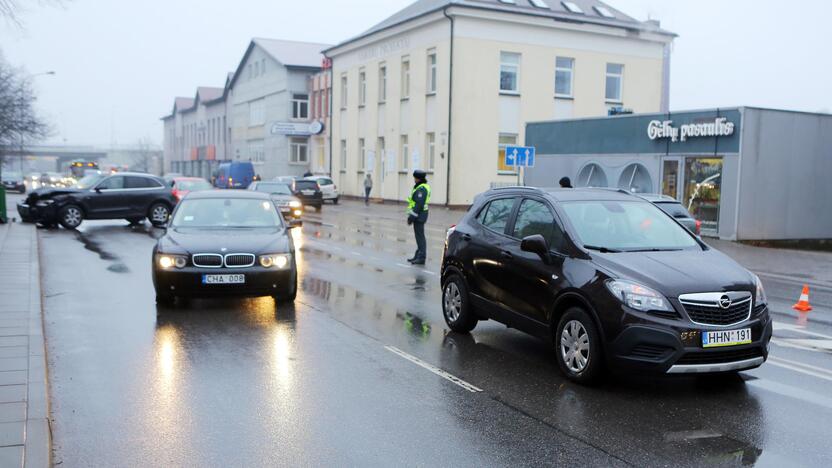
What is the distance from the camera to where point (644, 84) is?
42844mm

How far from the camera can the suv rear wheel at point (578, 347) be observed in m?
6.50

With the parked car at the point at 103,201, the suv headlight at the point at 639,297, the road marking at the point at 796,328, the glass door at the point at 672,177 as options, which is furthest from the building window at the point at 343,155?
the suv headlight at the point at 639,297

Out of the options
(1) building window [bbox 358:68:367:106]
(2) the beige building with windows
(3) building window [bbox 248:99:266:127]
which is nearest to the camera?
(2) the beige building with windows

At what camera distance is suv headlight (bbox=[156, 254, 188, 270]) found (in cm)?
967

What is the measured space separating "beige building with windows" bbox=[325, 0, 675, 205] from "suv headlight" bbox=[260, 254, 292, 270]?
28.0 metres

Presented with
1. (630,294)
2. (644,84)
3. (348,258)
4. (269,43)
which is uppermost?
(269,43)

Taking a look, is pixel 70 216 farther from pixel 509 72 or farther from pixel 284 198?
pixel 509 72

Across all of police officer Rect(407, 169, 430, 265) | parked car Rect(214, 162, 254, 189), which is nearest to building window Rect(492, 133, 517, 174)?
parked car Rect(214, 162, 254, 189)

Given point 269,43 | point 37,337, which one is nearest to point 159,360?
point 37,337

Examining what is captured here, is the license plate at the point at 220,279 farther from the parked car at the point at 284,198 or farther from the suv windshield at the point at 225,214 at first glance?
the parked car at the point at 284,198

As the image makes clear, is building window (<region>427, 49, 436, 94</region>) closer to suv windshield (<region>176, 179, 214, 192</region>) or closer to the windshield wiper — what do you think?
suv windshield (<region>176, 179, 214, 192</region>)

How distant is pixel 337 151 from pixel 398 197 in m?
9.88

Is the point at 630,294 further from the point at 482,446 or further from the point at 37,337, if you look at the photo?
the point at 37,337

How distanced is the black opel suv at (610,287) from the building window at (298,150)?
56492 mm
